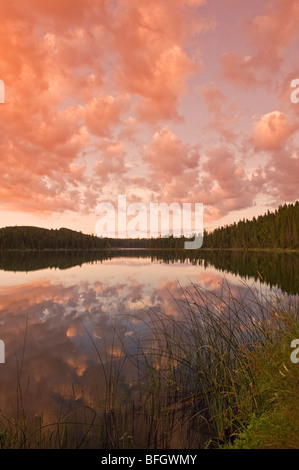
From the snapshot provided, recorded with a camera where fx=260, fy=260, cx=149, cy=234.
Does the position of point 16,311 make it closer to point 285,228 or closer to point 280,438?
point 280,438

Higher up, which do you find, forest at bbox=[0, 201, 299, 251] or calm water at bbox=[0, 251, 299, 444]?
forest at bbox=[0, 201, 299, 251]

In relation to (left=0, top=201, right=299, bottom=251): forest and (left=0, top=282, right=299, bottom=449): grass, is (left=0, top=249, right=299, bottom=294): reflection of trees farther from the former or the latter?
(left=0, top=201, right=299, bottom=251): forest

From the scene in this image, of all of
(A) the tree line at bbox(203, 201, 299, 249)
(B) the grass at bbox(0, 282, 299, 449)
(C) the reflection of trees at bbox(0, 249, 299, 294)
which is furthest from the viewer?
(A) the tree line at bbox(203, 201, 299, 249)

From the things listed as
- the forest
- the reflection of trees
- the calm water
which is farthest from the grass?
the forest

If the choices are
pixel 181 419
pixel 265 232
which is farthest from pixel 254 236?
pixel 181 419

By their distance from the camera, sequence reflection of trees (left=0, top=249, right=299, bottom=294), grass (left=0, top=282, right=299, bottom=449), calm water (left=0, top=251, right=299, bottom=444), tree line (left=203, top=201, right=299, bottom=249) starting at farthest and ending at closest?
tree line (left=203, top=201, right=299, bottom=249)
reflection of trees (left=0, top=249, right=299, bottom=294)
calm water (left=0, top=251, right=299, bottom=444)
grass (left=0, top=282, right=299, bottom=449)

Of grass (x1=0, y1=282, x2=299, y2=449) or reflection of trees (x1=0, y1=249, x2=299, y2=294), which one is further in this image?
reflection of trees (x1=0, y1=249, x2=299, y2=294)

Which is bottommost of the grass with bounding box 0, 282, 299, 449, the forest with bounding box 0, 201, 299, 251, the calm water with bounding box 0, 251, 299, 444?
the calm water with bounding box 0, 251, 299, 444

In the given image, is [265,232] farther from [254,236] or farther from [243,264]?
[243,264]

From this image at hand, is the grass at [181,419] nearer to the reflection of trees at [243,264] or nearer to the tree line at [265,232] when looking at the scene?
the reflection of trees at [243,264]

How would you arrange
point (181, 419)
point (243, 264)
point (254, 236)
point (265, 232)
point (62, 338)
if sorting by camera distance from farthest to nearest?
Result: point (254, 236) → point (265, 232) → point (243, 264) → point (62, 338) → point (181, 419)

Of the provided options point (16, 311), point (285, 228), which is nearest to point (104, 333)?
point (16, 311)

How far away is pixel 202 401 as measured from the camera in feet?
22.0
